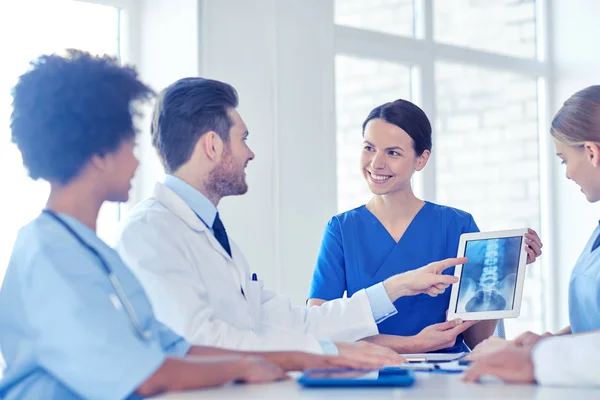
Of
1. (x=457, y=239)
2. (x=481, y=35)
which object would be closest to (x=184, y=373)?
(x=457, y=239)

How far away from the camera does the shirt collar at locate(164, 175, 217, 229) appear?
2.29 m

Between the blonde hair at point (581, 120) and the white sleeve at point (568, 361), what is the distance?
955 millimetres

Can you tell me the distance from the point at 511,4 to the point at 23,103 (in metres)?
3.97

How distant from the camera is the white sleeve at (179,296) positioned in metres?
1.94

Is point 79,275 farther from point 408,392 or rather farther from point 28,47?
point 28,47

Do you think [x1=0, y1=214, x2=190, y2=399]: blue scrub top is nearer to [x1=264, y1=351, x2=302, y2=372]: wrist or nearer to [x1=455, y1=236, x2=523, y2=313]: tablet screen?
[x1=264, y1=351, x2=302, y2=372]: wrist

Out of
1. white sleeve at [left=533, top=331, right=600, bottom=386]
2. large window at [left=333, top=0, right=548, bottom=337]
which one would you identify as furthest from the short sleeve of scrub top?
large window at [left=333, top=0, right=548, bottom=337]

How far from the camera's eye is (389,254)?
296 centimetres

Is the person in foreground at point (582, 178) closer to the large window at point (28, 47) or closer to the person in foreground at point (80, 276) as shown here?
the person in foreground at point (80, 276)

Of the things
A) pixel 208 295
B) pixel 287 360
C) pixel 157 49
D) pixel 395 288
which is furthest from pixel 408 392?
pixel 157 49

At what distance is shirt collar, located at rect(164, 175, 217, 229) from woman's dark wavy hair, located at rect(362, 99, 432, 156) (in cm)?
96

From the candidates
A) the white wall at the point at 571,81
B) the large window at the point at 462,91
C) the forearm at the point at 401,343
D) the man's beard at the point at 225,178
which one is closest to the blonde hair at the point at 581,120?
the forearm at the point at 401,343

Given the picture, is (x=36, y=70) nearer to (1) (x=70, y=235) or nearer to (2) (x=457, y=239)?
(1) (x=70, y=235)

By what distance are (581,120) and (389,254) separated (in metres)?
0.84
